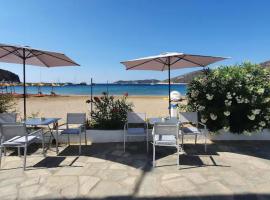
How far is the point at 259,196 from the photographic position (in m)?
3.40

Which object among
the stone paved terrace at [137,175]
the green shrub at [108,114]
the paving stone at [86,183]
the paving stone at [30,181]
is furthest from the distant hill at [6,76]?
the paving stone at [86,183]

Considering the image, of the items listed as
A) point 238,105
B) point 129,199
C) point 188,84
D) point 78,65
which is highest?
point 78,65

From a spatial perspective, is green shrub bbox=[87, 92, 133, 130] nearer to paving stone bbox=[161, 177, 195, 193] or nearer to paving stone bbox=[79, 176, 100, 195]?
paving stone bbox=[79, 176, 100, 195]

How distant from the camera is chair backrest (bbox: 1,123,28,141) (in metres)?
4.49

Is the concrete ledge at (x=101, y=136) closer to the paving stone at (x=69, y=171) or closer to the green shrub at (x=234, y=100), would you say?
the green shrub at (x=234, y=100)

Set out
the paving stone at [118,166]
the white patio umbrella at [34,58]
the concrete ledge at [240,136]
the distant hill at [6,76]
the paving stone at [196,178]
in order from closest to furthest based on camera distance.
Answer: the paving stone at [196,178]
the paving stone at [118,166]
the white patio umbrella at [34,58]
the concrete ledge at [240,136]
the distant hill at [6,76]

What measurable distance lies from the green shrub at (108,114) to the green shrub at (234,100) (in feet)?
6.76

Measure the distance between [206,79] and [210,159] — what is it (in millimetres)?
2410

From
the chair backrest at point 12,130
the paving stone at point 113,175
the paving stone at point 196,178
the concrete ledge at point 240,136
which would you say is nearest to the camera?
the paving stone at point 196,178

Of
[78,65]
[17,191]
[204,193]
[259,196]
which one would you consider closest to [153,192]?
[204,193]

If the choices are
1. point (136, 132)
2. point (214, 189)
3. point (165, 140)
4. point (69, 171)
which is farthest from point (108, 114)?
point (214, 189)

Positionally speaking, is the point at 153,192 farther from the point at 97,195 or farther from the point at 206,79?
the point at 206,79

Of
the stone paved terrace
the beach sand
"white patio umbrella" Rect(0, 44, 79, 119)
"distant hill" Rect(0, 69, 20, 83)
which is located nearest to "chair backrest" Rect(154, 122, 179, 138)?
the stone paved terrace

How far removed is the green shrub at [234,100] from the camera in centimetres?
640
